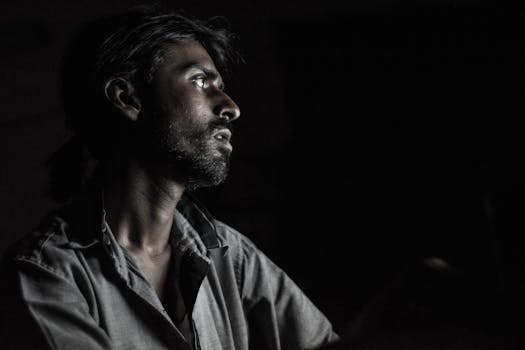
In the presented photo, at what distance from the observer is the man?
0.99 metres

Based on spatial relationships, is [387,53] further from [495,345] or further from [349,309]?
[495,345]

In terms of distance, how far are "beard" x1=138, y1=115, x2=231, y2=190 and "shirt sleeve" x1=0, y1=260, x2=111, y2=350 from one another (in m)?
0.33

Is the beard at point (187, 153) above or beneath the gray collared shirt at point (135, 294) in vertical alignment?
above

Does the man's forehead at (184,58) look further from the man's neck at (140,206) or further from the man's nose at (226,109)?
the man's neck at (140,206)

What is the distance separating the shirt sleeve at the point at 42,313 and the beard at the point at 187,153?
0.33 metres

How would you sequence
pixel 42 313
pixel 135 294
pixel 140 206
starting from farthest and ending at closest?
pixel 140 206
pixel 135 294
pixel 42 313

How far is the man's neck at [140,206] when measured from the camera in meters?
1.11

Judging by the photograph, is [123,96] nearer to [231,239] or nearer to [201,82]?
[201,82]

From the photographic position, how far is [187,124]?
1.16 meters

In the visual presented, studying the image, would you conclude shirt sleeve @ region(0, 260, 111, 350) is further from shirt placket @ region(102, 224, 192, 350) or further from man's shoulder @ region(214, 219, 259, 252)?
man's shoulder @ region(214, 219, 259, 252)

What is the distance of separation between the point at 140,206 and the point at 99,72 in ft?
1.03

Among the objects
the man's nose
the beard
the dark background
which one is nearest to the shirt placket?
the beard

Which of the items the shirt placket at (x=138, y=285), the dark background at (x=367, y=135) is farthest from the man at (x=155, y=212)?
the dark background at (x=367, y=135)

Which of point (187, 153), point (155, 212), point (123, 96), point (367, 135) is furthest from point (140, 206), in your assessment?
point (367, 135)
